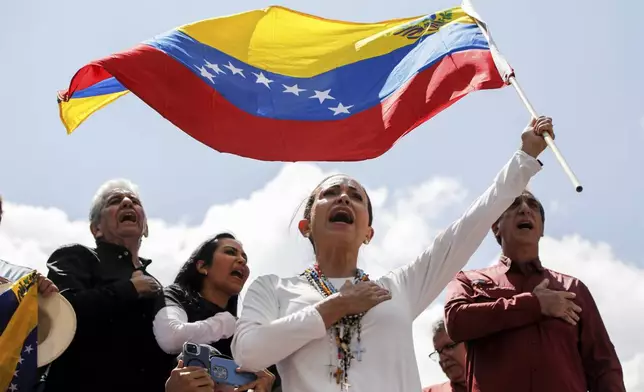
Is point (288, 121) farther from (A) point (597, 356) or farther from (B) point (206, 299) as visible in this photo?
(A) point (597, 356)

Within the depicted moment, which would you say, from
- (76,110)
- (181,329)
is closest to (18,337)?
(181,329)

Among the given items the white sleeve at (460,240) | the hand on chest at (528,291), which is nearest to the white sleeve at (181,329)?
the white sleeve at (460,240)

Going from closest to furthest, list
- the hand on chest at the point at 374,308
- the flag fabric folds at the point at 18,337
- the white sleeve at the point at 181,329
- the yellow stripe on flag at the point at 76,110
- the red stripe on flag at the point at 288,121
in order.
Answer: the hand on chest at the point at 374,308 → the flag fabric folds at the point at 18,337 → the white sleeve at the point at 181,329 → the red stripe on flag at the point at 288,121 → the yellow stripe on flag at the point at 76,110

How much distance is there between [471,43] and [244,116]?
174cm

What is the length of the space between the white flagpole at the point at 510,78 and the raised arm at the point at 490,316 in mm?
1167

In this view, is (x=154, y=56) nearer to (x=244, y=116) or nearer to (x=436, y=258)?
(x=244, y=116)

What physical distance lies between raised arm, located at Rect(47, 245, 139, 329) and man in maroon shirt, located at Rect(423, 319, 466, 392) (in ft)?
10.0

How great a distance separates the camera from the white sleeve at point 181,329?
5223mm

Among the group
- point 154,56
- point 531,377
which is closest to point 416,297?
point 531,377

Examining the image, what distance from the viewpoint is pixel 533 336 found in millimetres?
5418

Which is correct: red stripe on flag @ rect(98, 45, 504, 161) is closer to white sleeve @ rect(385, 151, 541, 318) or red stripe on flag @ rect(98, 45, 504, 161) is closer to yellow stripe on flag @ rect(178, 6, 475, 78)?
yellow stripe on flag @ rect(178, 6, 475, 78)

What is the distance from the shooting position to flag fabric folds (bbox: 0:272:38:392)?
15.5 ft

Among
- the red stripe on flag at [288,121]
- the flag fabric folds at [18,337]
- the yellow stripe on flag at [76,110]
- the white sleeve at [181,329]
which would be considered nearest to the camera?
the flag fabric folds at [18,337]

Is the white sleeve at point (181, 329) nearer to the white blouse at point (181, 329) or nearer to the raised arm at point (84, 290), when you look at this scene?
the white blouse at point (181, 329)
